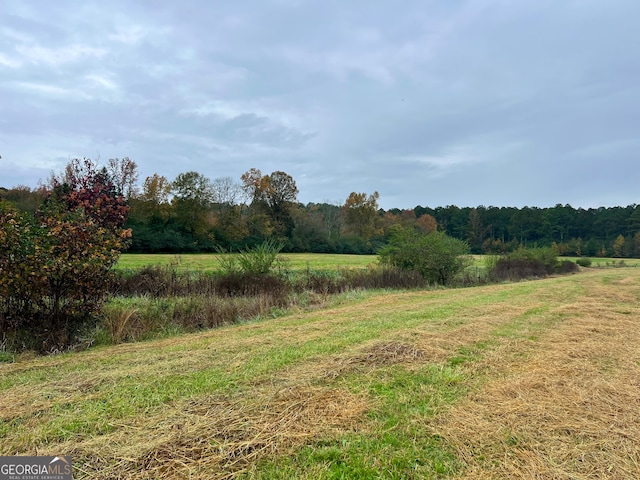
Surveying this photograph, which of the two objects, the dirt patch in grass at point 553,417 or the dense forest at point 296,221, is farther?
the dense forest at point 296,221

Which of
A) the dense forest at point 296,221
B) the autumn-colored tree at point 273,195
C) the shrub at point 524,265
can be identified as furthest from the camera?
the autumn-colored tree at point 273,195

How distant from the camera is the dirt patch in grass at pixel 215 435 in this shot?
7.39ft

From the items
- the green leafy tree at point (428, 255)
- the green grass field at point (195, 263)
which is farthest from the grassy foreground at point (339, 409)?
the green leafy tree at point (428, 255)

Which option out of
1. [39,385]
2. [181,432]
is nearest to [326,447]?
[181,432]

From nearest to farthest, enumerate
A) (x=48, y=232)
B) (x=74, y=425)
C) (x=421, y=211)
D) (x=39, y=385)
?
(x=74, y=425) < (x=39, y=385) < (x=48, y=232) < (x=421, y=211)

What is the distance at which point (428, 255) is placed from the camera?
21.2 meters

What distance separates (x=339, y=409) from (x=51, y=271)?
5.93 metres

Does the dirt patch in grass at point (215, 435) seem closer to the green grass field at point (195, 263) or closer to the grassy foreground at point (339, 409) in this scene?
the grassy foreground at point (339, 409)

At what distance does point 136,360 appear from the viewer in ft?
15.6

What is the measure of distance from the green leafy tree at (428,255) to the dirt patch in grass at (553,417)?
16.3m

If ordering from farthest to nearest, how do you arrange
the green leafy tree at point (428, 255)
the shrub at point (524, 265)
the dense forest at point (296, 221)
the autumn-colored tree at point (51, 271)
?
the dense forest at point (296, 221) → the shrub at point (524, 265) → the green leafy tree at point (428, 255) → the autumn-colored tree at point (51, 271)

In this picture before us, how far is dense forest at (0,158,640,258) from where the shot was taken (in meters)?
42.4

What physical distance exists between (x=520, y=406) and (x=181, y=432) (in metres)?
2.84

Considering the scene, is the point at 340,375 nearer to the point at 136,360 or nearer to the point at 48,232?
the point at 136,360
